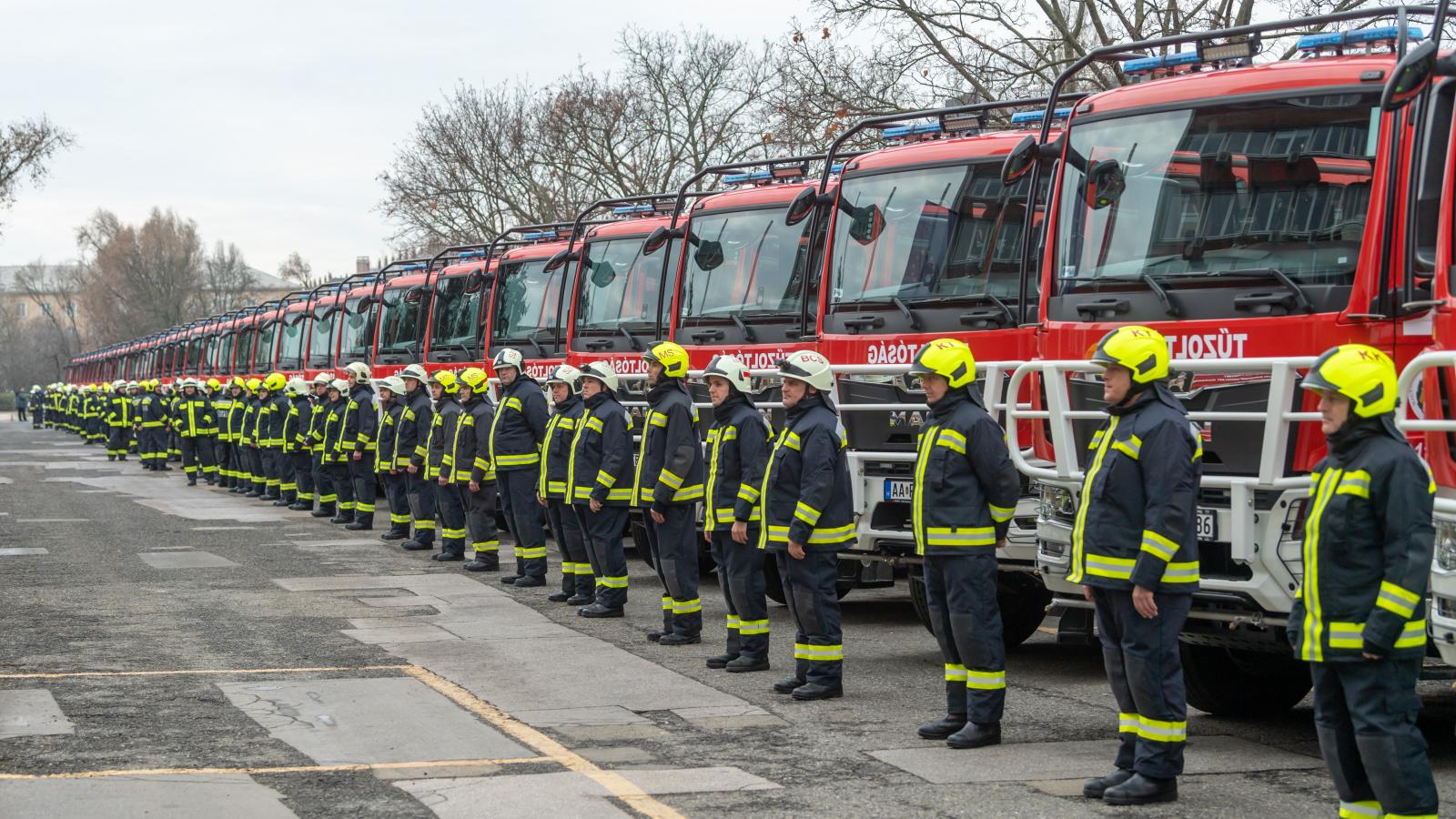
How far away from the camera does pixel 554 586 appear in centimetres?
1444

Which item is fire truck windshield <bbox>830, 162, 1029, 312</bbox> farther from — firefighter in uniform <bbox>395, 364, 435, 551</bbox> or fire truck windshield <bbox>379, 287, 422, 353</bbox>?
fire truck windshield <bbox>379, 287, 422, 353</bbox>

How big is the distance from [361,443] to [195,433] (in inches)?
483

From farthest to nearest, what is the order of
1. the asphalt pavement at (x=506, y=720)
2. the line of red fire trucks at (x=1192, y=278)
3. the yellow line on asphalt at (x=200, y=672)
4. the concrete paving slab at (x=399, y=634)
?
the concrete paving slab at (x=399, y=634)
the yellow line on asphalt at (x=200, y=672)
the line of red fire trucks at (x=1192, y=278)
the asphalt pavement at (x=506, y=720)

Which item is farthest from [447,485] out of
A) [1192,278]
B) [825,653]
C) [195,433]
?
[195,433]

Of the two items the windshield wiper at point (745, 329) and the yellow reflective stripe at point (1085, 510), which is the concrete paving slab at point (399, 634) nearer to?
the windshield wiper at point (745, 329)

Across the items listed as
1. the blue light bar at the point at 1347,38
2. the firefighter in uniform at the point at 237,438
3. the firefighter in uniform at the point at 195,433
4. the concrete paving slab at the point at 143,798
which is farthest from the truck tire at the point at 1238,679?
the firefighter in uniform at the point at 195,433

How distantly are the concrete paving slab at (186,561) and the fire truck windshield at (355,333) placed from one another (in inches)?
362

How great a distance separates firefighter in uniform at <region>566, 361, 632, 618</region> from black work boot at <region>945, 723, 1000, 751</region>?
4964mm

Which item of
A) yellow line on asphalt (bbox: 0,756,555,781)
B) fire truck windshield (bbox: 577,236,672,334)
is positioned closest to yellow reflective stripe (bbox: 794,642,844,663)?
yellow line on asphalt (bbox: 0,756,555,781)

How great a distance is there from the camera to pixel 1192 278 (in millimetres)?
7785

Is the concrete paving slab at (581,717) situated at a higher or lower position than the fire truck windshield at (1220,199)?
lower

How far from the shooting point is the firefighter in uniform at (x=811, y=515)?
899 centimetres

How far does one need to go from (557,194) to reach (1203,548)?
3686 centimetres

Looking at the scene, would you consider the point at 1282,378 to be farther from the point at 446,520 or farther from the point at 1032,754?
the point at 446,520
